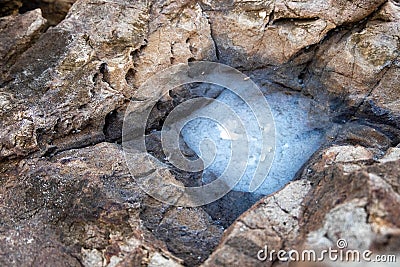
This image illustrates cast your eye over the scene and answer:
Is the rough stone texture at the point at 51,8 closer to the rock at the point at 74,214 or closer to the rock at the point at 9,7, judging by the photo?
the rock at the point at 9,7

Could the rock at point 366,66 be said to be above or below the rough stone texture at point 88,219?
above

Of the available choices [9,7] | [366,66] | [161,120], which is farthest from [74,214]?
[9,7]

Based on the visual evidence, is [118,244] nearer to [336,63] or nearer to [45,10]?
[336,63]

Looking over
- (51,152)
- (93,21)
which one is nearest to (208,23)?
(93,21)

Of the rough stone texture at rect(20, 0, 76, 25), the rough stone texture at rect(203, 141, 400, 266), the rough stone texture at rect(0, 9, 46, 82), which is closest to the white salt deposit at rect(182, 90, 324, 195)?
the rough stone texture at rect(203, 141, 400, 266)

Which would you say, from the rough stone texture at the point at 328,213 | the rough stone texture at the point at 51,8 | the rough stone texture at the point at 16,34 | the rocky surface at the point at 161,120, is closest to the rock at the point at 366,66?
the rocky surface at the point at 161,120

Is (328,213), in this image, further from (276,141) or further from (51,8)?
(51,8)
